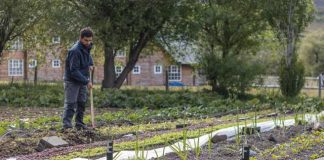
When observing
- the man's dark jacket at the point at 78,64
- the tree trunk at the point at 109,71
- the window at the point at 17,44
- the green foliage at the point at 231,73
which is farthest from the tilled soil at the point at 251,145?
the window at the point at 17,44

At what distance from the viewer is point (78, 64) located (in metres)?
9.92

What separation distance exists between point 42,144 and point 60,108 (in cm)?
892

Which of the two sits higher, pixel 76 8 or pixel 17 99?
pixel 76 8

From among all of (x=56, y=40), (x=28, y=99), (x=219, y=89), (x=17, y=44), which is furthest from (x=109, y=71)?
(x=28, y=99)

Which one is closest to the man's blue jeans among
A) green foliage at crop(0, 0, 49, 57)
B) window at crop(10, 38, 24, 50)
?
green foliage at crop(0, 0, 49, 57)

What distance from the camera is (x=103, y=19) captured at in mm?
22453

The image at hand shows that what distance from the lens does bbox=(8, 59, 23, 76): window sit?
163 feet

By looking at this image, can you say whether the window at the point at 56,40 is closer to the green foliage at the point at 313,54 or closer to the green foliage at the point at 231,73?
the green foliage at the point at 231,73

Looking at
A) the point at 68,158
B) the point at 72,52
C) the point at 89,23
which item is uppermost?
the point at 89,23

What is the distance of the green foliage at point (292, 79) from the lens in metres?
22.6

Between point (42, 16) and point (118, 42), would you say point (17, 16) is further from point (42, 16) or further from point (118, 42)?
point (118, 42)

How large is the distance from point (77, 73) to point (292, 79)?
14.4 m

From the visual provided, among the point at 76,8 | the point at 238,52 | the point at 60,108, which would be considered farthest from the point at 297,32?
the point at 60,108

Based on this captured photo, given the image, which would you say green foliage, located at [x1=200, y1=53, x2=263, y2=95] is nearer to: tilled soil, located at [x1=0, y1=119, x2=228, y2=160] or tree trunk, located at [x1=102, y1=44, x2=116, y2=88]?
tree trunk, located at [x1=102, y1=44, x2=116, y2=88]
